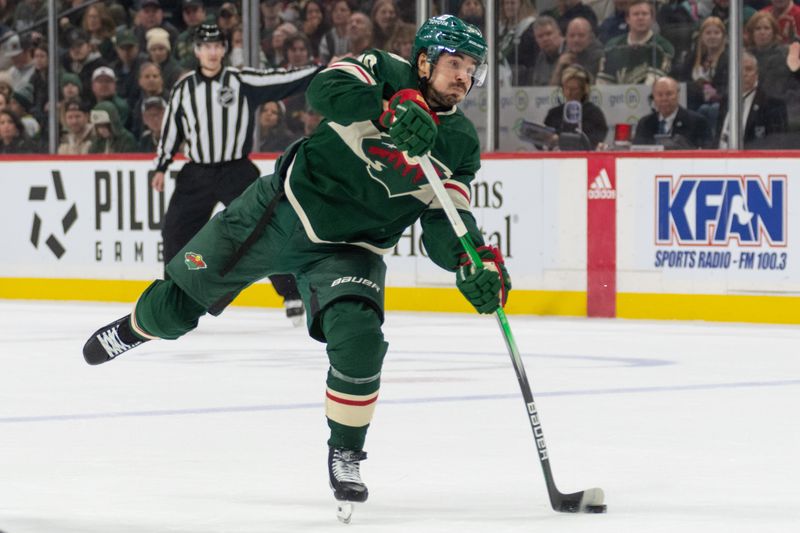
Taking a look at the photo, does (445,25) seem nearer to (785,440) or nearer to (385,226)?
(385,226)

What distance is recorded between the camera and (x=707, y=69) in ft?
29.4

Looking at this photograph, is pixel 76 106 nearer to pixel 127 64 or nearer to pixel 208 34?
pixel 127 64

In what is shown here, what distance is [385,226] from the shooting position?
376 cm

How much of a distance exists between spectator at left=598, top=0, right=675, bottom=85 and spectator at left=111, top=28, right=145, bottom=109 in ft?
10.5

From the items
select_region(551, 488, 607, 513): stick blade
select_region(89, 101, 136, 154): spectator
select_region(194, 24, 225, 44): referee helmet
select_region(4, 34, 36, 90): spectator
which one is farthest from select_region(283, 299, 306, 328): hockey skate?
select_region(551, 488, 607, 513): stick blade

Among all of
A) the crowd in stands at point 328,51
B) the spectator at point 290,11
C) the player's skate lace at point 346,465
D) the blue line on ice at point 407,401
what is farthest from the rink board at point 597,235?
the player's skate lace at point 346,465

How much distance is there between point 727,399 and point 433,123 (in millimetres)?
2355

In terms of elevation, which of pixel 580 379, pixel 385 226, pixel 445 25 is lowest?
pixel 580 379

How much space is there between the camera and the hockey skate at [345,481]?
3.44 m

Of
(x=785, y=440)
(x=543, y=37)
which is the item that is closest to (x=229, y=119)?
(x=543, y=37)

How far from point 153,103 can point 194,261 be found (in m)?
7.09

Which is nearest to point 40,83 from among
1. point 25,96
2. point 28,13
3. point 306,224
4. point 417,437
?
point 25,96

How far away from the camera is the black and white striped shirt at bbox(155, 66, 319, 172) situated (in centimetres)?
855

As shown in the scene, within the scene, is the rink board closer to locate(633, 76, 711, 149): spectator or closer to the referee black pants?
locate(633, 76, 711, 149): spectator
